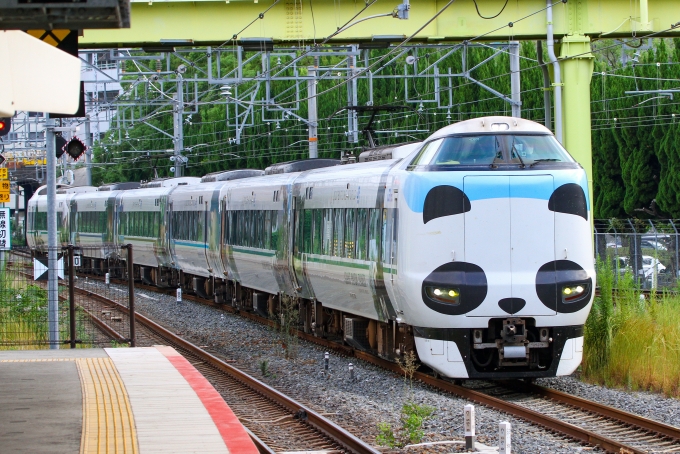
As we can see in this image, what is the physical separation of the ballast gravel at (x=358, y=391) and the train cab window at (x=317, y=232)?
5.19 feet

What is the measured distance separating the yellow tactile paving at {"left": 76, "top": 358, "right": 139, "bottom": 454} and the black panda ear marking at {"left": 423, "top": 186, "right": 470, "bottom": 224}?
399cm

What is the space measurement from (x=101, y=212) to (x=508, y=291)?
26.8 metres

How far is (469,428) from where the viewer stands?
9031mm

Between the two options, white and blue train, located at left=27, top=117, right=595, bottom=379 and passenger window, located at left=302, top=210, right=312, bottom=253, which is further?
passenger window, located at left=302, top=210, right=312, bottom=253

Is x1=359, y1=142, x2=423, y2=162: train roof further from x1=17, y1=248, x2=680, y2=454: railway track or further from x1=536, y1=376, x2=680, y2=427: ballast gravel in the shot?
x1=536, y1=376, x2=680, y2=427: ballast gravel

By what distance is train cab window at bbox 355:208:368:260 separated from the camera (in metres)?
14.2

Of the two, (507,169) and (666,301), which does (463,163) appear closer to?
(507,169)

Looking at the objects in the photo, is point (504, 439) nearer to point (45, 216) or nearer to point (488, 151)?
point (488, 151)

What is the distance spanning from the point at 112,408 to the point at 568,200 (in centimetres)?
599

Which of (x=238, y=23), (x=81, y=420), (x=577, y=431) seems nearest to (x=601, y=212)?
(x=238, y=23)

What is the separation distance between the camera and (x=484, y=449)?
8.92 meters

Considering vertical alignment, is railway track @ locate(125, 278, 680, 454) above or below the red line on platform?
below

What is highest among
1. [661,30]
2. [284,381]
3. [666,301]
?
[661,30]

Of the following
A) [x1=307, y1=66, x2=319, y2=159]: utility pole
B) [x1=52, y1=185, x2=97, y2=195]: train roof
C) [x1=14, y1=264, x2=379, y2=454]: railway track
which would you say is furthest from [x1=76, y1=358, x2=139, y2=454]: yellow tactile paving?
[x1=52, y1=185, x2=97, y2=195]: train roof
